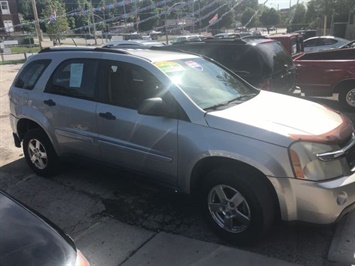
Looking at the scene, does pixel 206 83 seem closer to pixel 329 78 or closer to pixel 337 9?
pixel 329 78

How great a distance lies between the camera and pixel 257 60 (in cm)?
689

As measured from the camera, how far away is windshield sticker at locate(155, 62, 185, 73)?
3.75 meters

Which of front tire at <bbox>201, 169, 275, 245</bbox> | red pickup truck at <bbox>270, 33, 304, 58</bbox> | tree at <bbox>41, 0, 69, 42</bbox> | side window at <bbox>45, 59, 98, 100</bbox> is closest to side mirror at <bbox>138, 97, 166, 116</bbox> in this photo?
front tire at <bbox>201, 169, 275, 245</bbox>

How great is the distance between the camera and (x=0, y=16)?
57969 millimetres

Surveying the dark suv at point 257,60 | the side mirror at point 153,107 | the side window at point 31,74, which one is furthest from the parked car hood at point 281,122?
the dark suv at point 257,60

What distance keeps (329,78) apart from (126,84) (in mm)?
5799

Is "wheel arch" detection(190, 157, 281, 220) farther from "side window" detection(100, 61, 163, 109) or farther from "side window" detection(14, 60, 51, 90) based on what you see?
"side window" detection(14, 60, 51, 90)

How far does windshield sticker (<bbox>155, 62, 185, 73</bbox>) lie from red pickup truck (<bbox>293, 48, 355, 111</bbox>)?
5.41 metres

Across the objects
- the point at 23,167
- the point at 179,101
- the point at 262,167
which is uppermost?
the point at 179,101

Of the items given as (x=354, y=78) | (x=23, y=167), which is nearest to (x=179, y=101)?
(x=23, y=167)

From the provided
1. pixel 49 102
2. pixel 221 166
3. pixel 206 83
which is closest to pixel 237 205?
pixel 221 166

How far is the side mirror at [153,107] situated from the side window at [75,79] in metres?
0.90

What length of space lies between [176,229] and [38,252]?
70.8 inches

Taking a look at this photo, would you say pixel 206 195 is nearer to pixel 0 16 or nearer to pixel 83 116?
pixel 83 116
